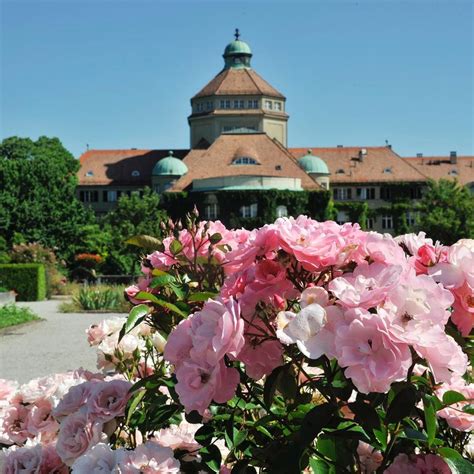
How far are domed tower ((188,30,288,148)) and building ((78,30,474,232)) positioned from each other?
0.09m

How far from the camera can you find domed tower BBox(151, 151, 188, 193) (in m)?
66.9

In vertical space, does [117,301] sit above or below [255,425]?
below

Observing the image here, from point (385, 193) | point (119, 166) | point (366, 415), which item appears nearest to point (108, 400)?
point (366, 415)

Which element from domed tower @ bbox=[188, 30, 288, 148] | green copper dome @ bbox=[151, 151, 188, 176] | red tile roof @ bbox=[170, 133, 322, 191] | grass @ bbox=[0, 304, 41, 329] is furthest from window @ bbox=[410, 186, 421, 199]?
grass @ bbox=[0, 304, 41, 329]

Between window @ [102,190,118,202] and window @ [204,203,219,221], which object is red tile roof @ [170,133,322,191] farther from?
window @ [102,190,118,202]

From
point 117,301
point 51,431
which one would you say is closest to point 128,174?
point 117,301

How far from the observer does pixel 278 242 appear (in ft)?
6.15

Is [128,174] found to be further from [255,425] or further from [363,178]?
[255,425]

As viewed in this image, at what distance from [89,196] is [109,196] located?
1.89 meters

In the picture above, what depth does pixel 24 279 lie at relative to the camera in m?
26.3

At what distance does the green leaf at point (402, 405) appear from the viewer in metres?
1.59

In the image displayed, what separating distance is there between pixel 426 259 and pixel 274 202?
4853 cm

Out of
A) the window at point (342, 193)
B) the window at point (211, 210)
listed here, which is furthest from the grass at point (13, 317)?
the window at point (342, 193)

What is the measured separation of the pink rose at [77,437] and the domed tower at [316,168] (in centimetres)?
6200
